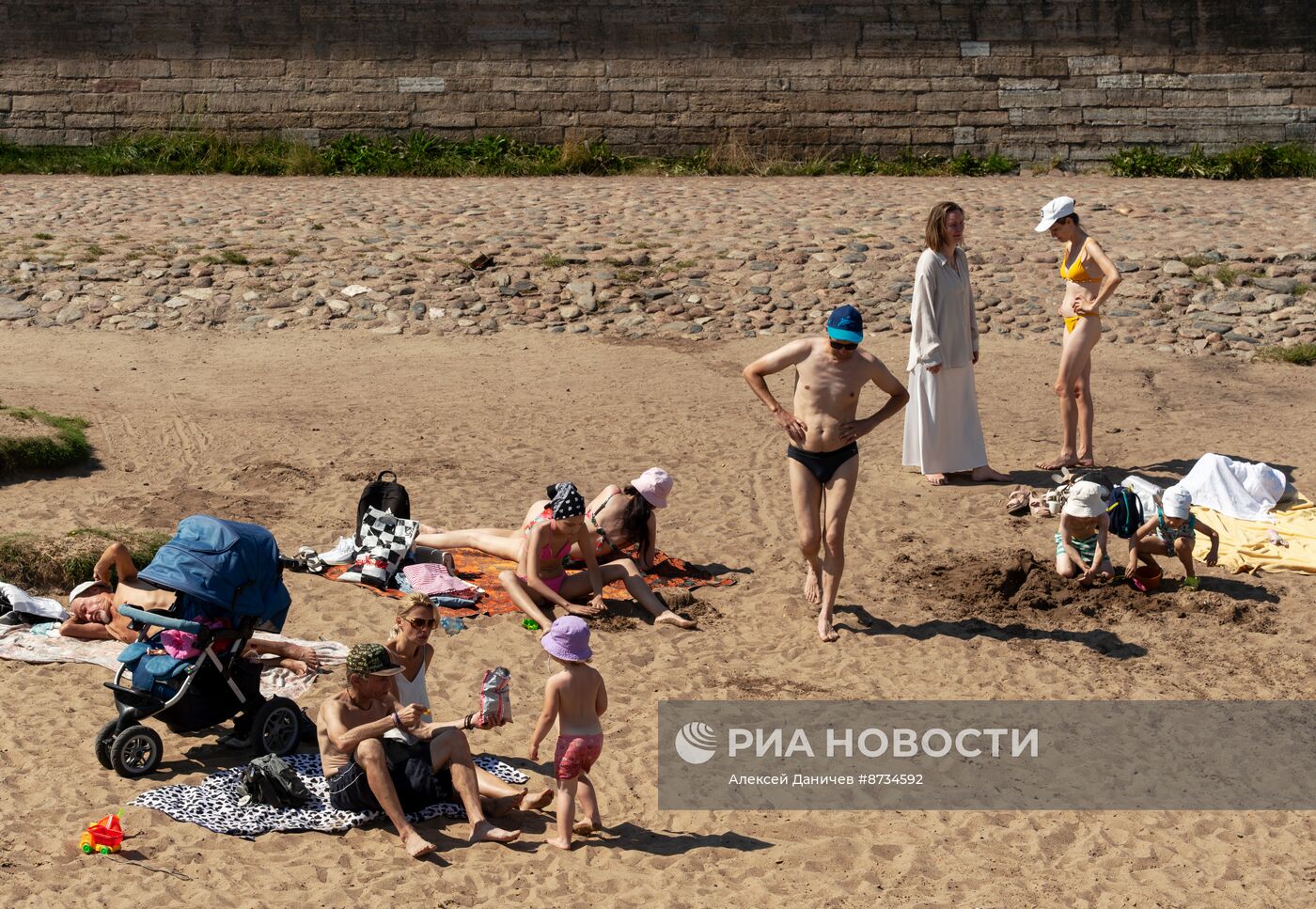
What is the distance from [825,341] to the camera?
8.52 metres

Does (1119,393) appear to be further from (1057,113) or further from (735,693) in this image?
(1057,113)

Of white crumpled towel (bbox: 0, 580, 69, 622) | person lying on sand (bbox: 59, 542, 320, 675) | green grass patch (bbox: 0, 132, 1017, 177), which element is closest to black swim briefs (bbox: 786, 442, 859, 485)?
person lying on sand (bbox: 59, 542, 320, 675)

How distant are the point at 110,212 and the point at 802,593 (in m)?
12.3

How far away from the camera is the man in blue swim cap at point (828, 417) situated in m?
8.41

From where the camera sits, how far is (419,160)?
21.0 m

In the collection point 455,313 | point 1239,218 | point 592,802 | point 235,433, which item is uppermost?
point 1239,218

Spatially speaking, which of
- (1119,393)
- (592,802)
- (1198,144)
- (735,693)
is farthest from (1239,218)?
(592,802)

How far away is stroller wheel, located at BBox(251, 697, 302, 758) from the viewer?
706 centimetres

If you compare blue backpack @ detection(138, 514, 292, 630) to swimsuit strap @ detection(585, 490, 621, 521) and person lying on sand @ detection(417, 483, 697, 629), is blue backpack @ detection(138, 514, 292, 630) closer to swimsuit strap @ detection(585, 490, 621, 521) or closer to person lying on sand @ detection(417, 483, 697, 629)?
person lying on sand @ detection(417, 483, 697, 629)

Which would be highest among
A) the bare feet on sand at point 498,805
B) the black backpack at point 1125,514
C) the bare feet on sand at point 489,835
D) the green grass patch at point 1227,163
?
the green grass patch at point 1227,163

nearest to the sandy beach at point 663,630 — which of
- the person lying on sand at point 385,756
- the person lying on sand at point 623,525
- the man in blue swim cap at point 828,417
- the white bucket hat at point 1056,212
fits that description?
the person lying on sand at point 385,756

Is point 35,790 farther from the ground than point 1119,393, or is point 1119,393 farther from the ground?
point 1119,393

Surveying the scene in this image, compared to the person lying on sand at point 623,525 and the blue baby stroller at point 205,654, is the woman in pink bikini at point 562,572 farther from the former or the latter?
the blue baby stroller at point 205,654

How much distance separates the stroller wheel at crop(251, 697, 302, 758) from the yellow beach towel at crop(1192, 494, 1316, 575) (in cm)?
565
